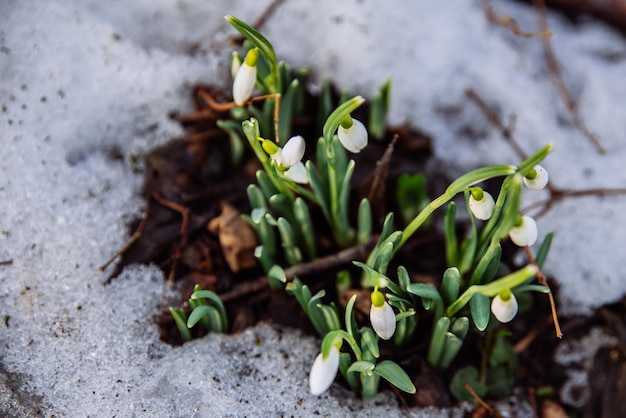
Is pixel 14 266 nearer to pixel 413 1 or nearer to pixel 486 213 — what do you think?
pixel 486 213

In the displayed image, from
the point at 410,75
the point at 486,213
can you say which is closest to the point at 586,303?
the point at 486,213

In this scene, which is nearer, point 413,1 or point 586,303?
point 586,303

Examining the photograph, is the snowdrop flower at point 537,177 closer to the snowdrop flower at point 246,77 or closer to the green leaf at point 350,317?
the green leaf at point 350,317

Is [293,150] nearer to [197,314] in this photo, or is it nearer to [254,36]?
[254,36]

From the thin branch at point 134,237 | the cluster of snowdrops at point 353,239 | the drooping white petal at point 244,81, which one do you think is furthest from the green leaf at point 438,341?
the thin branch at point 134,237

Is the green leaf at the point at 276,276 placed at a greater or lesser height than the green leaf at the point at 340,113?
lesser

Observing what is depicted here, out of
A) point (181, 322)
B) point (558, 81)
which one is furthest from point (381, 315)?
point (558, 81)

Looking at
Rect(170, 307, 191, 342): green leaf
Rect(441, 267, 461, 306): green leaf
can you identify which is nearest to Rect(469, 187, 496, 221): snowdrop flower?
Rect(441, 267, 461, 306): green leaf
